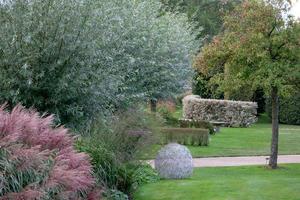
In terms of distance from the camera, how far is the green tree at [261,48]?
13430 millimetres

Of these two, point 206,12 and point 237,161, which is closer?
point 237,161

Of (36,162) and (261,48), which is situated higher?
(261,48)

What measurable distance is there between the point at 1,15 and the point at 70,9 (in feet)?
3.63

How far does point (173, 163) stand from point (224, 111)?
1731 centimetres

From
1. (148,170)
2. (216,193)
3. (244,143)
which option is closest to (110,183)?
(216,193)

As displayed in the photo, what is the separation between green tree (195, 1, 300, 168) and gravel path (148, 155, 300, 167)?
51.8 inches

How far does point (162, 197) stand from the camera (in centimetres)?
945

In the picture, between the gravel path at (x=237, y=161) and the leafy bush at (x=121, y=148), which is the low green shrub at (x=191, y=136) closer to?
the gravel path at (x=237, y=161)

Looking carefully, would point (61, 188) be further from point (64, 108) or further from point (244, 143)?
point (244, 143)

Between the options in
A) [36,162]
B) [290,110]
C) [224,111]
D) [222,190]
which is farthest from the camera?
[290,110]

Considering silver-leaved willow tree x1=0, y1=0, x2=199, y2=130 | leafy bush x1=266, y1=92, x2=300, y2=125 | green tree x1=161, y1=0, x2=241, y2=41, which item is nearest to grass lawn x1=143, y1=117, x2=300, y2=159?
silver-leaved willow tree x1=0, y1=0, x2=199, y2=130

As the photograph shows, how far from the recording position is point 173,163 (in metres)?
11.5

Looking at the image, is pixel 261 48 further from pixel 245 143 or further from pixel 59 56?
pixel 245 143

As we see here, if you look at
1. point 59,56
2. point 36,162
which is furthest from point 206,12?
point 36,162
